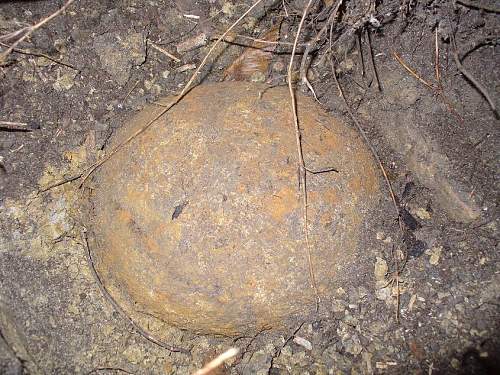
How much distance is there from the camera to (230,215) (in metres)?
1.23

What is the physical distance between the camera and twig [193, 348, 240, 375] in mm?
1447

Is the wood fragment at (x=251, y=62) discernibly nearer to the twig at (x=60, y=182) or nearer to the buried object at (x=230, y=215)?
the buried object at (x=230, y=215)

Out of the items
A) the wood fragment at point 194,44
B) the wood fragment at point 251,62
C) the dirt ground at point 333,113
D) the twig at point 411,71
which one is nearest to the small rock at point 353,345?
the dirt ground at point 333,113

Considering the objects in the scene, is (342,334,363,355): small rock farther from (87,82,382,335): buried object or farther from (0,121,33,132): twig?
(0,121,33,132): twig

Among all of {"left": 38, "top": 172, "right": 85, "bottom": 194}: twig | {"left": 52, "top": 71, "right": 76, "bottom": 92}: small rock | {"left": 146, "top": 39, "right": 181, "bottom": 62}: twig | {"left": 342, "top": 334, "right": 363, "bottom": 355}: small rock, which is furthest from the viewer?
{"left": 146, "top": 39, "right": 181, "bottom": 62}: twig

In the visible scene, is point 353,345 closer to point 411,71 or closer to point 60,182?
point 411,71

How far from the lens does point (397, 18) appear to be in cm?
161

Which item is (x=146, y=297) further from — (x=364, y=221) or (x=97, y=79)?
(x=97, y=79)

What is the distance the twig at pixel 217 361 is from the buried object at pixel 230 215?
0.09 meters

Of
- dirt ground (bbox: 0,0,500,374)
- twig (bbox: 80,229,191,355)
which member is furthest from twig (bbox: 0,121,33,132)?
twig (bbox: 80,229,191,355)

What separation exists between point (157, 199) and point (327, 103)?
79 cm

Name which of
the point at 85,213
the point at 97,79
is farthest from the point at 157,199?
the point at 97,79

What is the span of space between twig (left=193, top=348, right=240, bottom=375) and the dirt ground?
0.02 metres

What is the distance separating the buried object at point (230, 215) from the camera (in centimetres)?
124
